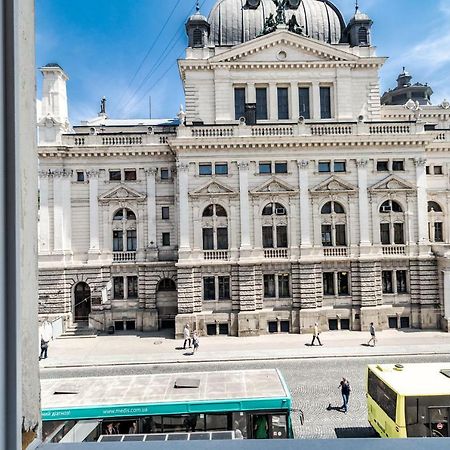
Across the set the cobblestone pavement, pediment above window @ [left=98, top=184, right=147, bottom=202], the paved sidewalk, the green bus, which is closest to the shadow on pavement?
the cobblestone pavement

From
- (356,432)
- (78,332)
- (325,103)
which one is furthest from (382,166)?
(78,332)

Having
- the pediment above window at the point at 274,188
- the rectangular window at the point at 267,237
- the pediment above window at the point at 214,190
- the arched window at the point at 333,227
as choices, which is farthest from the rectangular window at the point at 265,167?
the arched window at the point at 333,227

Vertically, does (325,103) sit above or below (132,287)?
above

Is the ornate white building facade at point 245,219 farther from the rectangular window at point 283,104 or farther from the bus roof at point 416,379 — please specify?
the bus roof at point 416,379

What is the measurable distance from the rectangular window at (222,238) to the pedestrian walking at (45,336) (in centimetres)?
1413

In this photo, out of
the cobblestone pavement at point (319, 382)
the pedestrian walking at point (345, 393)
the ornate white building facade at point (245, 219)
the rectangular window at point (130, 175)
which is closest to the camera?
the cobblestone pavement at point (319, 382)

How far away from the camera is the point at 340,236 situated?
110 ft

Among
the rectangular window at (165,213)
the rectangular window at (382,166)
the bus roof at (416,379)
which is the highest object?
the rectangular window at (382,166)

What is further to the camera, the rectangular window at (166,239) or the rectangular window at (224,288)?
the rectangular window at (166,239)

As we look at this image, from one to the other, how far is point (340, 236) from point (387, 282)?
5.34 meters

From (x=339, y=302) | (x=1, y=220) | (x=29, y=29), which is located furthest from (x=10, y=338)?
(x=339, y=302)

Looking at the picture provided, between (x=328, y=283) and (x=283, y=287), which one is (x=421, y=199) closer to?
(x=328, y=283)

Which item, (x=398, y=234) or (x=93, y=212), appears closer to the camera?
(x=398, y=234)

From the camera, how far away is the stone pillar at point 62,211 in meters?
34.0
